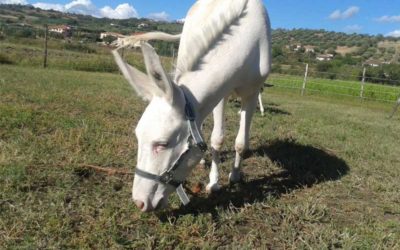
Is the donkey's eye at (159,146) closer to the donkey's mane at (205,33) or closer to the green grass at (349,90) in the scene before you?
the donkey's mane at (205,33)

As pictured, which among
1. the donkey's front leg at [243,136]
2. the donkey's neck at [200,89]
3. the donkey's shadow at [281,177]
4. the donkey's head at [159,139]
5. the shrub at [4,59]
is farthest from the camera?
the shrub at [4,59]

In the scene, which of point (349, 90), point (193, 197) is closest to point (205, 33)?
point (193, 197)

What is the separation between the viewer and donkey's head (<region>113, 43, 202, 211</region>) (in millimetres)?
2713

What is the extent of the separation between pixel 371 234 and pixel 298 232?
0.61 metres

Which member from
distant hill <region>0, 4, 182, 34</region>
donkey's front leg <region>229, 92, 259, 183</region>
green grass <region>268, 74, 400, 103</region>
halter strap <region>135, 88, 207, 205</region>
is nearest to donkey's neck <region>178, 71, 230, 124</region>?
halter strap <region>135, 88, 207, 205</region>

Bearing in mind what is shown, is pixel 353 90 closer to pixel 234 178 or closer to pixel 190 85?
pixel 234 178

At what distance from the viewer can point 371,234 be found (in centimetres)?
335

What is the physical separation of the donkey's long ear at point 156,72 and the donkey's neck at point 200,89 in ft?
1.05

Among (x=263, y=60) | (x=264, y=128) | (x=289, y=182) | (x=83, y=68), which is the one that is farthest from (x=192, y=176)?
(x=83, y=68)

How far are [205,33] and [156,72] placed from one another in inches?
30.6

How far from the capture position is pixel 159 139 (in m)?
2.72

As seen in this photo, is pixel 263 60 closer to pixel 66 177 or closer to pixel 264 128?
pixel 66 177

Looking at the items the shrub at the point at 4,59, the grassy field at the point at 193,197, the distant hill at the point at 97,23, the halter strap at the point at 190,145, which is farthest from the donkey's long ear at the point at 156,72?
the distant hill at the point at 97,23

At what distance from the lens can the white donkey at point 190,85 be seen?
273 cm
